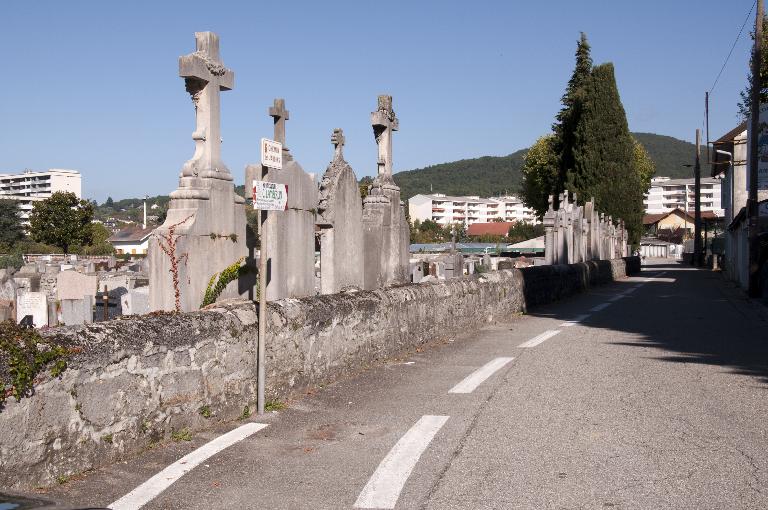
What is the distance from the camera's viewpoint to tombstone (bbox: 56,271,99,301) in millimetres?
15727

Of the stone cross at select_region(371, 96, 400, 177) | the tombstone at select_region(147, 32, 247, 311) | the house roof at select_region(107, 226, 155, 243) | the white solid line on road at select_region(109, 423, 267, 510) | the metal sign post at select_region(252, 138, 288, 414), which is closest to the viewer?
the white solid line on road at select_region(109, 423, 267, 510)

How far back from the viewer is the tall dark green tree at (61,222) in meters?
82.8

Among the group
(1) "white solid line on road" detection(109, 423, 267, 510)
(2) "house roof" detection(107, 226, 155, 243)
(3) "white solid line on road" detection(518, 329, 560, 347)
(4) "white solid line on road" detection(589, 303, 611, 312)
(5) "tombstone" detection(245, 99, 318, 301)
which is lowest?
(4) "white solid line on road" detection(589, 303, 611, 312)

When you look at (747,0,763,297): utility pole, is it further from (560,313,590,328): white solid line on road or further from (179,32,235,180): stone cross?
(179,32,235,180): stone cross

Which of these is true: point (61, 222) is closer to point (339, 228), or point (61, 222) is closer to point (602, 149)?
point (602, 149)

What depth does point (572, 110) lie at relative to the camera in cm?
6000

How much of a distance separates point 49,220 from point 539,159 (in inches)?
1915

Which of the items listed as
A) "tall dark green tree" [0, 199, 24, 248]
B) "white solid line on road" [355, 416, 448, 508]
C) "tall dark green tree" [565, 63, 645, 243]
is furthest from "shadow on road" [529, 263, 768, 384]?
"tall dark green tree" [0, 199, 24, 248]

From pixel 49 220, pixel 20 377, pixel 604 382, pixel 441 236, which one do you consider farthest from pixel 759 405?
pixel 441 236

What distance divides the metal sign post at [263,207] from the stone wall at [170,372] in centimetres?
12

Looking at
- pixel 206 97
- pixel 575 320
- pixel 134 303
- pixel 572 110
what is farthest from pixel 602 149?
pixel 206 97

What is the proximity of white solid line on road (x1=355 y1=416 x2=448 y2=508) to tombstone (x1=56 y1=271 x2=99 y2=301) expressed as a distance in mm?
10576

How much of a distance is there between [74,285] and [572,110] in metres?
49.5

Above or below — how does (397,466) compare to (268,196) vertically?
below
